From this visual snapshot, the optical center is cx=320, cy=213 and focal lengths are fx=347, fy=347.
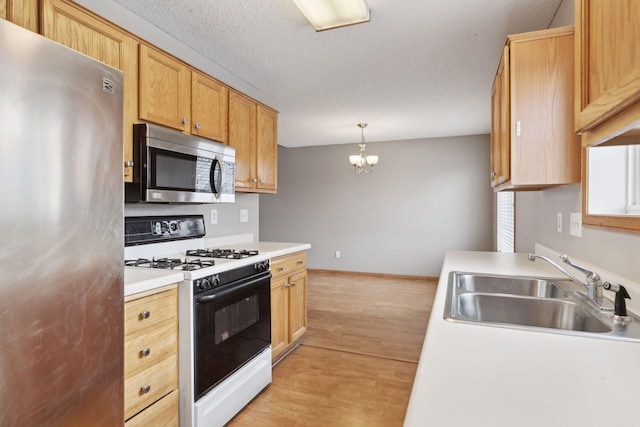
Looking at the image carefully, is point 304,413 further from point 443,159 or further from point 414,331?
point 443,159

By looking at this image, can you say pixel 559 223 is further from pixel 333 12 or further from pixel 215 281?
pixel 215 281

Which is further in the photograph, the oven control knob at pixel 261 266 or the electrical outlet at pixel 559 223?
the oven control knob at pixel 261 266

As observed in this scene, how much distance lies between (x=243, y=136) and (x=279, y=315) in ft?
4.71

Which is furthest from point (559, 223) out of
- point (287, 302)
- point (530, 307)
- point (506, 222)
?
point (506, 222)

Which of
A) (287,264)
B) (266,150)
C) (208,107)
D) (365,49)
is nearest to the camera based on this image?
(208,107)

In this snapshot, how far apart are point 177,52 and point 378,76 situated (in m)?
1.66

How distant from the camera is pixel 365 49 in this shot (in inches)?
101

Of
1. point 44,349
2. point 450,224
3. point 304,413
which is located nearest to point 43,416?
point 44,349

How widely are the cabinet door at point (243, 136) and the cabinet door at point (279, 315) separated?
0.85m

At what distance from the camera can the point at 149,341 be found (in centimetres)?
153

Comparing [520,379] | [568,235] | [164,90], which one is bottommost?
[520,379]

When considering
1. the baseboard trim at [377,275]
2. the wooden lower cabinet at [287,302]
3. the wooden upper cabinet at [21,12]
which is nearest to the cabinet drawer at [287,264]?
the wooden lower cabinet at [287,302]

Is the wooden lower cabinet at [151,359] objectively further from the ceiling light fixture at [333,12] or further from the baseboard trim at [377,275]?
the baseboard trim at [377,275]

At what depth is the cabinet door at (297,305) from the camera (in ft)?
9.23
